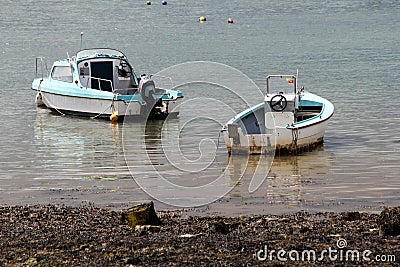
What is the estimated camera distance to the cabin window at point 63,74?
1063 inches

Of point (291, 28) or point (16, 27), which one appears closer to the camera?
point (291, 28)

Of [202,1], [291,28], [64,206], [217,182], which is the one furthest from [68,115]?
[202,1]

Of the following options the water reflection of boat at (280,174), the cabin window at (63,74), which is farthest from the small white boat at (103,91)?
the water reflection of boat at (280,174)

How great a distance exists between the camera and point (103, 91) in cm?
2522

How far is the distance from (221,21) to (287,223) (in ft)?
197

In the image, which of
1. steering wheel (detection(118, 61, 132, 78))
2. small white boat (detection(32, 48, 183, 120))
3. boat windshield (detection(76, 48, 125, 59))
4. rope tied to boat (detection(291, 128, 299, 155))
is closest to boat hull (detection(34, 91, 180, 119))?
small white boat (detection(32, 48, 183, 120))

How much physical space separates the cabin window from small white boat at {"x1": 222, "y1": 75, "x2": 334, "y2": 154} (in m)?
9.65

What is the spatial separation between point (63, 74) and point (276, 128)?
36.8 ft

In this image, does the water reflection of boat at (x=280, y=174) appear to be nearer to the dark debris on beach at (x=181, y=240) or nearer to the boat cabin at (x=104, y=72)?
the dark debris on beach at (x=181, y=240)

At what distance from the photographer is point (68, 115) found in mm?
26703

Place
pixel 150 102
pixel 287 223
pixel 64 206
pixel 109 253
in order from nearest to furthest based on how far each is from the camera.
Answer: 1. pixel 109 253
2. pixel 287 223
3. pixel 64 206
4. pixel 150 102

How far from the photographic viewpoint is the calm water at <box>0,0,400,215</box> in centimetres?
1484

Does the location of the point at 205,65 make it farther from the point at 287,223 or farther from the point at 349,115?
the point at 287,223

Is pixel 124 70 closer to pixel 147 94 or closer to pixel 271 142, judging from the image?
pixel 147 94
